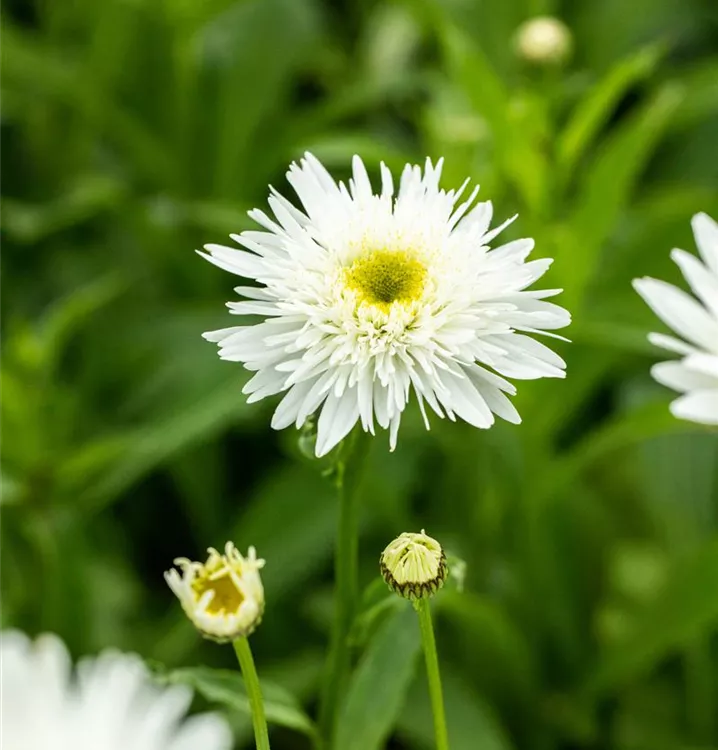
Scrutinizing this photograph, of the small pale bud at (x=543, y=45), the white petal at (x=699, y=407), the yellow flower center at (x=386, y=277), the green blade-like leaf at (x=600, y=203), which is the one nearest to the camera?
the white petal at (x=699, y=407)

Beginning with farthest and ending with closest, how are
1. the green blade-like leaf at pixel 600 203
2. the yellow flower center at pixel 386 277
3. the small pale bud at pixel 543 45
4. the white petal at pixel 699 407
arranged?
the small pale bud at pixel 543 45, the green blade-like leaf at pixel 600 203, the yellow flower center at pixel 386 277, the white petal at pixel 699 407

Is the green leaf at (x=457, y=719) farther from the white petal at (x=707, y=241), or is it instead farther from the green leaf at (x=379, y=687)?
the white petal at (x=707, y=241)

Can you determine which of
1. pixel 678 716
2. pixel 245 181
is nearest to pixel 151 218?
pixel 245 181

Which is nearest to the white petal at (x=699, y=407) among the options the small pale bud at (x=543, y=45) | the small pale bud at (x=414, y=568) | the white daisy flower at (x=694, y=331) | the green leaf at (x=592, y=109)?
the white daisy flower at (x=694, y=331)

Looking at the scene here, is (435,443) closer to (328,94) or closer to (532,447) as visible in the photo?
(532,447)

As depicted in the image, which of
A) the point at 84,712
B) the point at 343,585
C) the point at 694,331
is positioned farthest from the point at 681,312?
the point at 84,712

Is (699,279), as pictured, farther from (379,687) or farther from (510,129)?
(510,129)

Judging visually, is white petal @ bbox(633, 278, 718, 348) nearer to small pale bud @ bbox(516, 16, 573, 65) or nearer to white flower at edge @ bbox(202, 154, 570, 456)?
white flower at edge @ bbox(202, 154, 570, 456)
